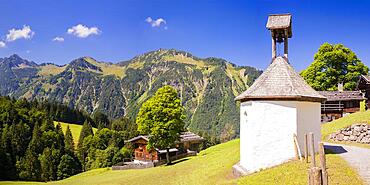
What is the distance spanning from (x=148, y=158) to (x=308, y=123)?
143ft

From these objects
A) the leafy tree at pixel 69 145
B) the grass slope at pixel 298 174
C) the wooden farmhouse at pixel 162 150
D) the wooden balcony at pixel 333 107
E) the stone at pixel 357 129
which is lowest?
the leafy tree at pixel 69 145

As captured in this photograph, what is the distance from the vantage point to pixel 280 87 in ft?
69.7

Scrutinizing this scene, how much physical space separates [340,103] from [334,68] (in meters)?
7.17

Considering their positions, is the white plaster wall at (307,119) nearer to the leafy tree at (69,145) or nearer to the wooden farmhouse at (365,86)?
the wooden farmhouse at (365,86)

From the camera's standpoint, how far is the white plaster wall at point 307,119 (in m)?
20.7

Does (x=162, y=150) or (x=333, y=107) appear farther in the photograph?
(x=162, y=150)

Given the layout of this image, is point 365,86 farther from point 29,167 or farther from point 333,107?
point 29,167

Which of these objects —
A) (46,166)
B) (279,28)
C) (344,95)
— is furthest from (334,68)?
(46,166)

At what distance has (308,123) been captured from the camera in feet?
69.9

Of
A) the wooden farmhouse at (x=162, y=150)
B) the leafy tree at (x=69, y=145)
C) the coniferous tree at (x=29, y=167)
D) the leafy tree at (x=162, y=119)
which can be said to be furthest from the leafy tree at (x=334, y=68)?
the leafy tree at (x=69, y=145)

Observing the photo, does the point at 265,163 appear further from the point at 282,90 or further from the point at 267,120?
the point at 282,90

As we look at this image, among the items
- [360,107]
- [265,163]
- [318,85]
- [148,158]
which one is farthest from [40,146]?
[265,163]

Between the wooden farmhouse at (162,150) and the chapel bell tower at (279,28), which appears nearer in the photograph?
the chapel bell tower at (279,28)

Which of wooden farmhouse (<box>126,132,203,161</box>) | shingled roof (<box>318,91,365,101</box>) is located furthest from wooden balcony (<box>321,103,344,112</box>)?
wooden farmhouse (<box>126,132,203,161</box>)
